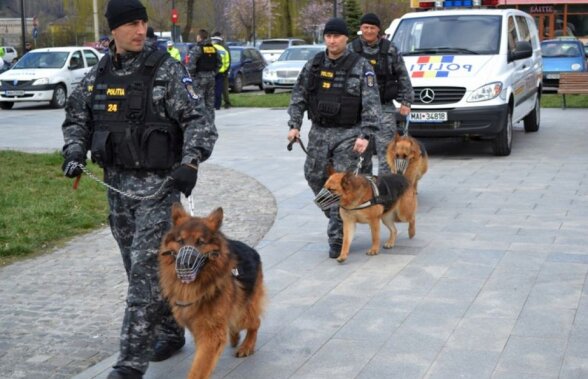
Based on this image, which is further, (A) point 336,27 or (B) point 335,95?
(B) point 335,95

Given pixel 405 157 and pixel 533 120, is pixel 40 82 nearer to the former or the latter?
pixel 533 120

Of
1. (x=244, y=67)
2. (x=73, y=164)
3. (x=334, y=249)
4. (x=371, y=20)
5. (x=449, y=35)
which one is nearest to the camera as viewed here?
(x=73, y=164)

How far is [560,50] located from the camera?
27.5m

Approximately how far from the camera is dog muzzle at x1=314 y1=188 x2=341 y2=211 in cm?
687

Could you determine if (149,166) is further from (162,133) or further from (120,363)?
(120,363)

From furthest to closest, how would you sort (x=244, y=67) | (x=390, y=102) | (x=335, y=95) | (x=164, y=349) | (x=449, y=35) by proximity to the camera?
(x=244, y=67), (x=449, y=35), (x=390, y=102), (x=335, y=95), (x=164, y=349)

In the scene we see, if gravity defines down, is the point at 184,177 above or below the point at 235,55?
below

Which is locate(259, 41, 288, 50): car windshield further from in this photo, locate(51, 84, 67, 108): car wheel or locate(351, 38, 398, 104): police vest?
locate(351, 38, 398, 104): police vest

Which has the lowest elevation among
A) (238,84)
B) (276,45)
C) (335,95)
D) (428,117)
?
(238,84)

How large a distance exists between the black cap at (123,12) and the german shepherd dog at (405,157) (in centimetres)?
477

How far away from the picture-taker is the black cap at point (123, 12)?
4.54m

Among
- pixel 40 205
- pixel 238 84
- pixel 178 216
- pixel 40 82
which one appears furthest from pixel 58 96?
pixel 178 216

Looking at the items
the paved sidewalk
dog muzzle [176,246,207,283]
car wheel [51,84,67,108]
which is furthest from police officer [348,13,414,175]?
car wheel [51,84,67,108]

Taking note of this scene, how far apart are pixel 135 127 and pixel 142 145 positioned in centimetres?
11
